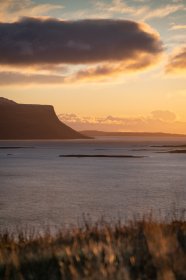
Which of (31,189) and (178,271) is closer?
(178,271)

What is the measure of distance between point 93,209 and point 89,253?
23.6 metres

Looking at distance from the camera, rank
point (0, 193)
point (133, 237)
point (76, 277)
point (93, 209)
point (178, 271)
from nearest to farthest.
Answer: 1. point (76, 277)
2. point (178, 271)
3. point (133, 237)
4. point (93, 209)
5. point (0, 193)

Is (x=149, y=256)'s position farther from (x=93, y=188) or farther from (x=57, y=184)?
(x=57, y=184)

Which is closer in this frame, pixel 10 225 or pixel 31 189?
pixel 10 225

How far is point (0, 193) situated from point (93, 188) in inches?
383

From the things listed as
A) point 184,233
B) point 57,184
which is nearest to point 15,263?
point 184,233

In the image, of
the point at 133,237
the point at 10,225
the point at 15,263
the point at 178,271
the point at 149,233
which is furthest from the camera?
the point at 10,225

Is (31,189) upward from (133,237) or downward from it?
downward

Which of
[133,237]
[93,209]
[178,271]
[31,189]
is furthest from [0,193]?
[178,271]

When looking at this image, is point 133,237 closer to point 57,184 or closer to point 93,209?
point 93,209

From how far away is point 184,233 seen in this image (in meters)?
10.8

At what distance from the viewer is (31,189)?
4634cm

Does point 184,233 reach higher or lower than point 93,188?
higher

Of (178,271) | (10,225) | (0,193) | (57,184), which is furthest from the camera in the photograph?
(57,184)
